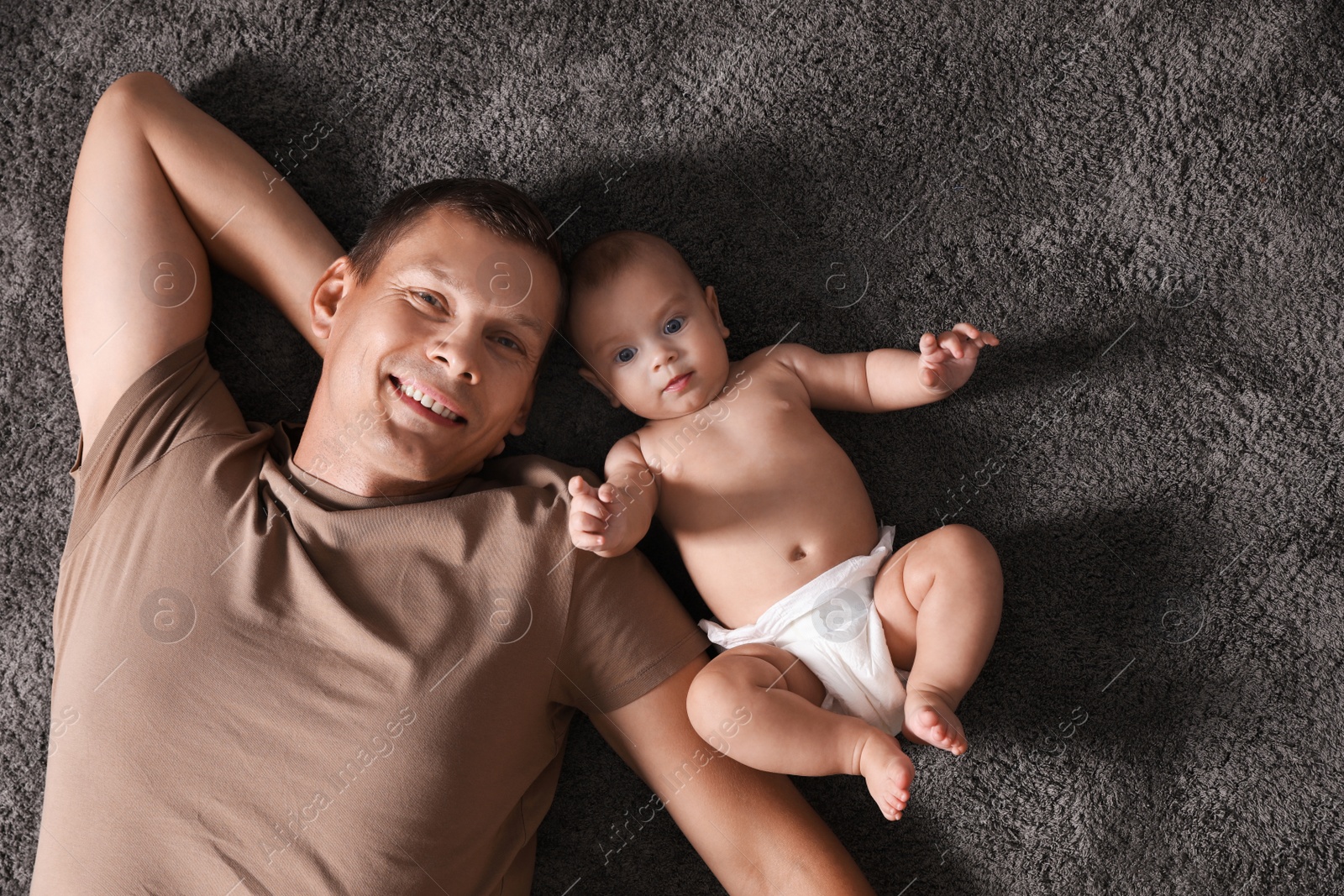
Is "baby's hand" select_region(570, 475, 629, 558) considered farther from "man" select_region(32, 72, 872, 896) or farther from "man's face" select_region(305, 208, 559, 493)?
"man's face" select_region(305, 208, 559, 493)

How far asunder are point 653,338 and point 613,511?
0.31 metres

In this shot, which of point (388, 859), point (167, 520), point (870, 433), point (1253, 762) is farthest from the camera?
point (870, 433)

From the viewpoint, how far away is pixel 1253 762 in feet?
4.68

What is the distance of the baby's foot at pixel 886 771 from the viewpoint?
1.18m

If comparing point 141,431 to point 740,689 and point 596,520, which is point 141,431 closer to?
point 596,520

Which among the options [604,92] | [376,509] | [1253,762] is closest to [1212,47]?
[604,92]

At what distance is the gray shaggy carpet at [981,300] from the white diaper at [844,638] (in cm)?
19

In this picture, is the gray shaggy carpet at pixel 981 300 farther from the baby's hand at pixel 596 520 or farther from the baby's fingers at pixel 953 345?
the baby's hand at pixel 596 520

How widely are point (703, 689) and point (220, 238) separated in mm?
1135

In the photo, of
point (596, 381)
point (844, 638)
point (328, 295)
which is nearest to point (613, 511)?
point (596, 381)

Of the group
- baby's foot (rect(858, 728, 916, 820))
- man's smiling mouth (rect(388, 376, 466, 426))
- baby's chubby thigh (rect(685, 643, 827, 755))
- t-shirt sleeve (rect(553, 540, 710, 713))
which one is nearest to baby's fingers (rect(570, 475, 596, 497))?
t-shirt sleeve (rect(553, 540, 710, 713))

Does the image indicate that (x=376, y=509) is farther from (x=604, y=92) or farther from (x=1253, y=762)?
(x=1253, y=762)

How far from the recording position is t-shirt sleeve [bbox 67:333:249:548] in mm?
1368

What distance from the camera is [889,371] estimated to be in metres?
1.44
